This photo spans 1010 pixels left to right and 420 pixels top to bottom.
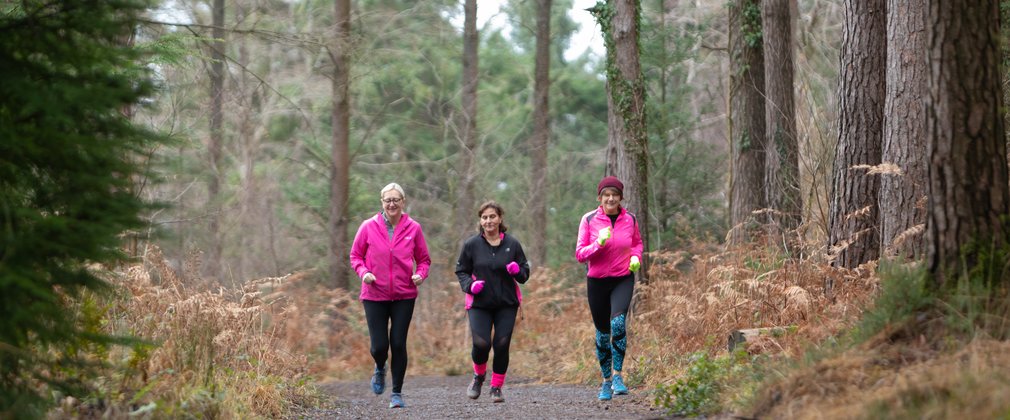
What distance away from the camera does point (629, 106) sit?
15.3 m

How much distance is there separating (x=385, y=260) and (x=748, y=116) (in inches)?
357

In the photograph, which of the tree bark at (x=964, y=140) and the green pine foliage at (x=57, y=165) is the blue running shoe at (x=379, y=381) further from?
the tree bark at (x=964, y=140)

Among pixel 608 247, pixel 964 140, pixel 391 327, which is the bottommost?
pixel 391 327

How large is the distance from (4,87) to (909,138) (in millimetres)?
7309

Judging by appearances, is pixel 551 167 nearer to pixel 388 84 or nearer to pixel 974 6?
pixel 388 84

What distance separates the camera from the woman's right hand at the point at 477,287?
9.88m

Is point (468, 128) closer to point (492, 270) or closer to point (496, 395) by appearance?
point (496, 395)

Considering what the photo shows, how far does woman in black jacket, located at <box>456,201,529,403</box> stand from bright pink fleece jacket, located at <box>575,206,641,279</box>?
60 cm

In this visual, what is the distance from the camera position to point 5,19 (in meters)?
5.72

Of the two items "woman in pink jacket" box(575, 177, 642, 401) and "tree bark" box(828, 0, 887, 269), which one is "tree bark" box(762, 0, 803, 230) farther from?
"woman in pink jacket" box(575, 177, 642, 401)

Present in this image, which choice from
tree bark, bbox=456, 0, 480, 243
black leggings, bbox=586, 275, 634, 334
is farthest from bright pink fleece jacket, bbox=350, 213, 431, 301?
tree bark, bbox=456, 0, 480, 243

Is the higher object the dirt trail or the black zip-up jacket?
the black zip-up jacket

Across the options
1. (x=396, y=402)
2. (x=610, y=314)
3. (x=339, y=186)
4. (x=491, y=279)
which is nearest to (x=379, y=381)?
(x=396, y=402)

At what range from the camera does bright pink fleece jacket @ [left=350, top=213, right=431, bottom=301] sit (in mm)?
9891
